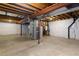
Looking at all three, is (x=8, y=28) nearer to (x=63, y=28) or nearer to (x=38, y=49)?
(x=63, y=28)

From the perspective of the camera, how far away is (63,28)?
7.23 meters

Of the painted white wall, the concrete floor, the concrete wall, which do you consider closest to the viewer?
the concrete floor

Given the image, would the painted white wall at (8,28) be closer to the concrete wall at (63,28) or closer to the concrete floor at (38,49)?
the concrete wall at (63,28)

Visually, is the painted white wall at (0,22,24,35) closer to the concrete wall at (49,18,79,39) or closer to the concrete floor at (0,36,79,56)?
the concrete wall at (49,18,79,39)

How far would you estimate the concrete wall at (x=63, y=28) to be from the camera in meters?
6.03

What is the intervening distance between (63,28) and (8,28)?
20.5ft

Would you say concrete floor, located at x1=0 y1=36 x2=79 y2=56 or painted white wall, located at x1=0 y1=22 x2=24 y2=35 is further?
painted white wall, located at x1=0 y1=22 x2=24 y2=35

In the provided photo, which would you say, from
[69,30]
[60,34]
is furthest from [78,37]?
[60,34]

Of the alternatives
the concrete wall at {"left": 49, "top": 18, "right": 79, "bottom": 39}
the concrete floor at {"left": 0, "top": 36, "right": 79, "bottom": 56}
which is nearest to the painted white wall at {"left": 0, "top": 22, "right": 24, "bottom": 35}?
the concrete wall at {"left": 49, "top": 18, "right": 79, "bottom": 39}

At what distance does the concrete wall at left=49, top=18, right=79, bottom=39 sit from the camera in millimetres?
6033

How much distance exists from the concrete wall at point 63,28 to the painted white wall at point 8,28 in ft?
14.5

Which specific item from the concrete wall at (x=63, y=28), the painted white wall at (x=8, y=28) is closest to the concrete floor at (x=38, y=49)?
the concrete wall at (x=63, y=28)

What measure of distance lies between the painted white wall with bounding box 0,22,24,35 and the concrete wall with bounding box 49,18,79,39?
14.5 feet

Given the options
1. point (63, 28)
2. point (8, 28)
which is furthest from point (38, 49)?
point (8, 28)
